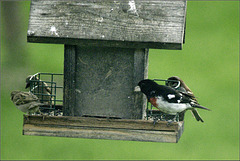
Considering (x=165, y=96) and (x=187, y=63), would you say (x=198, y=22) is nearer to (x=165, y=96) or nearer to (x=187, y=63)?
(x=187, y=63)

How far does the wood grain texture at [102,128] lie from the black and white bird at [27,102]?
0.41 m

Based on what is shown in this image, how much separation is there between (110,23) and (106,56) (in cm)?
46

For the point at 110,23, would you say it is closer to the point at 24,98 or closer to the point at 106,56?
the point at 106,56

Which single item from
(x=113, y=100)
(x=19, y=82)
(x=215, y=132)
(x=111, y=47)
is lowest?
(x=215, y=132)

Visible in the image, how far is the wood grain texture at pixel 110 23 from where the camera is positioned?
5.50 meters

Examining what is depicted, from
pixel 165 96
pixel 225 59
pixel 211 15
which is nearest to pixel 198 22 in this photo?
pixel 211 15

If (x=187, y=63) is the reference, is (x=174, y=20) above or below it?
above

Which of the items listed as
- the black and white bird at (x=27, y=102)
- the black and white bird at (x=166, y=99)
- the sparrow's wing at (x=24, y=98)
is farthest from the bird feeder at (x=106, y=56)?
the sparrow's wing at (x=24, y=98)

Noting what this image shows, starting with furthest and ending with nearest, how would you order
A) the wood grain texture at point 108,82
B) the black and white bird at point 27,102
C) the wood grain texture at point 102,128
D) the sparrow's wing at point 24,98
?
the sparrow's wing at point 24,98
the black and white bird at point 27,102
the wood grain texture at point 108,82
the wood grain texture at point 102,128

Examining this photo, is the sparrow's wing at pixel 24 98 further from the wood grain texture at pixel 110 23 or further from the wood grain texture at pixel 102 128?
the wood grain texture at pixel 110 23

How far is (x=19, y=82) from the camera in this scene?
13188 millimetres

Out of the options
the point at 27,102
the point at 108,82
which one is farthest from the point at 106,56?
the point at 27,102

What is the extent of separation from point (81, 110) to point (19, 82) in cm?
741

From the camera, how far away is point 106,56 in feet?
19.4
